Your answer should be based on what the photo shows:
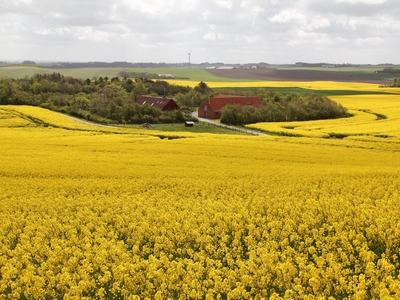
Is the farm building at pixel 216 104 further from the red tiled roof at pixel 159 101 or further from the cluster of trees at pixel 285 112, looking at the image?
the cluster of trees at pixel 285 112

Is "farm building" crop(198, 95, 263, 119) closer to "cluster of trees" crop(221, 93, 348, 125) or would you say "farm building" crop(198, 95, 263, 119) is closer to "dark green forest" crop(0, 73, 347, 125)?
"dark green forest" crop(0, 73, 347, 125)

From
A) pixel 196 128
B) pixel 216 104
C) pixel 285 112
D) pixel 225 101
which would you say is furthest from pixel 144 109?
pixel 285 112

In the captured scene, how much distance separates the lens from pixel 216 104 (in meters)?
71.9

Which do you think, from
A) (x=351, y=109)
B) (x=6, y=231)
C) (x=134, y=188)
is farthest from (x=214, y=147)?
(x=351, y=109)

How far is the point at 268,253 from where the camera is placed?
14.7 metres

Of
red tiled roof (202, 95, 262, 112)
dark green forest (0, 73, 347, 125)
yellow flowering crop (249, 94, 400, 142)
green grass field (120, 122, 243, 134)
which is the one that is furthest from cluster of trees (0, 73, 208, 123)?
yellow flowering crop (249, 94, 400, 142)

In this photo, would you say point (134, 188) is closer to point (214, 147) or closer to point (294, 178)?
point (294, 178)

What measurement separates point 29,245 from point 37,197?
246 inches

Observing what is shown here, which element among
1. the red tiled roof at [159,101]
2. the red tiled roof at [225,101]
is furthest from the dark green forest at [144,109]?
the red tiled roof at [225,101]

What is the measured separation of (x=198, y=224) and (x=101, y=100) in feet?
173

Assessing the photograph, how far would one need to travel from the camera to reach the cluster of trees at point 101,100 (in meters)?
61.0

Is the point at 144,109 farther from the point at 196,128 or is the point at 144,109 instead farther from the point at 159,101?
the point at 159,101

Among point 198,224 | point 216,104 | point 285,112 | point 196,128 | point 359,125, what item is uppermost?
point 216,104

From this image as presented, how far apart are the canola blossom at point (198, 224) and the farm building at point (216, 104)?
124 feet
